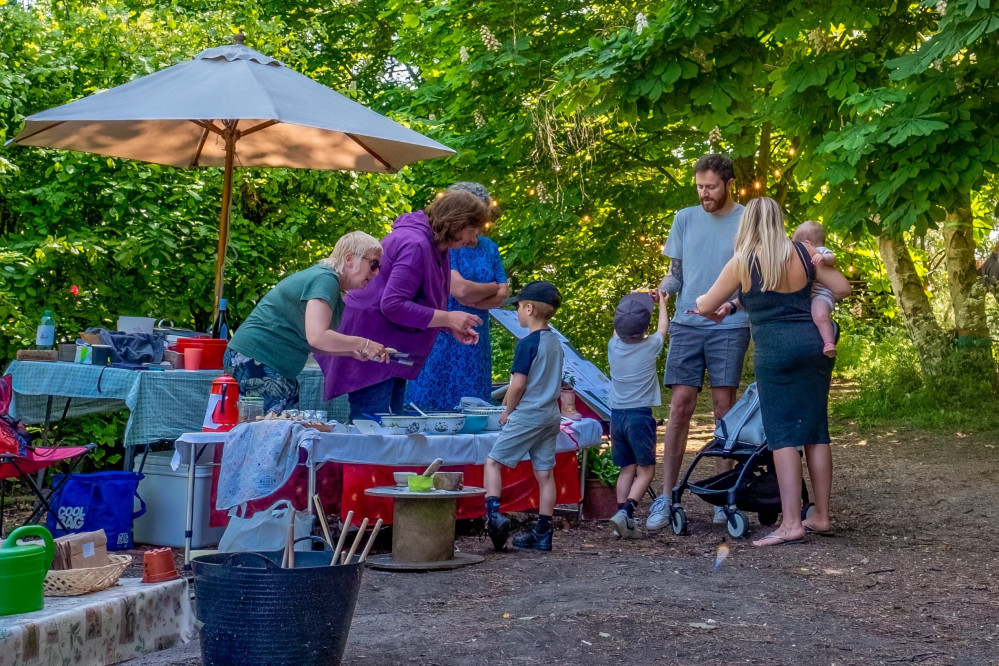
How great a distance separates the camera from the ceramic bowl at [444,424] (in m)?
5.68

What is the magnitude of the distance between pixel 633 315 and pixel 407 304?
1.56 m

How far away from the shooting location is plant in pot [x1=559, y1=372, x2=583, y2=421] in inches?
271

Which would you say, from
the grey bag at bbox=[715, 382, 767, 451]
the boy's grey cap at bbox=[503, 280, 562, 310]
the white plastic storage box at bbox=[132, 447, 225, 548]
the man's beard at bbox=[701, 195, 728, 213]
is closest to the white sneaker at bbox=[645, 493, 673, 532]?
the grey bag at bbox=[715, 382, 767, 451]

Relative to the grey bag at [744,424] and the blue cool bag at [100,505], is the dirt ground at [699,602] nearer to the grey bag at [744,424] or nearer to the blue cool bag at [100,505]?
the grey bag at [744,424]

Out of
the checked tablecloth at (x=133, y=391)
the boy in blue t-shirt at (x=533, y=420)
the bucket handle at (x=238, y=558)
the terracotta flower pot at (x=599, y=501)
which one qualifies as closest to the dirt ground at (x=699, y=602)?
the boy in blue t-shirt at (x=533, y=420)

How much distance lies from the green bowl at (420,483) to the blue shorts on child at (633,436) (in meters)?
1.59

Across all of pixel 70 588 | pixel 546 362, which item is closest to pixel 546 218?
pixel 546 362

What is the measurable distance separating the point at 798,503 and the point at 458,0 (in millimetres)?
8105

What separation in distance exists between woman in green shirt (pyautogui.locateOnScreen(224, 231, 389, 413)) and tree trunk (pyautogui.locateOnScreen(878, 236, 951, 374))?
384 inches

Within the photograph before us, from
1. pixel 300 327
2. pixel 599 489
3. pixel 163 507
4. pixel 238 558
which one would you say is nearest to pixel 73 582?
pixel 238 558

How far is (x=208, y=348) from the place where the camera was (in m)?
5.97

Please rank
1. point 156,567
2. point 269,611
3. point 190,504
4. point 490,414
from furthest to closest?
point 490,414 < point 190,504 < point 156,567 < point 269,611

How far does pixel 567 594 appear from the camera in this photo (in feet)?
15.0

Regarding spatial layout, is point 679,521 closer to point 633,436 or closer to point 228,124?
point 633,436
